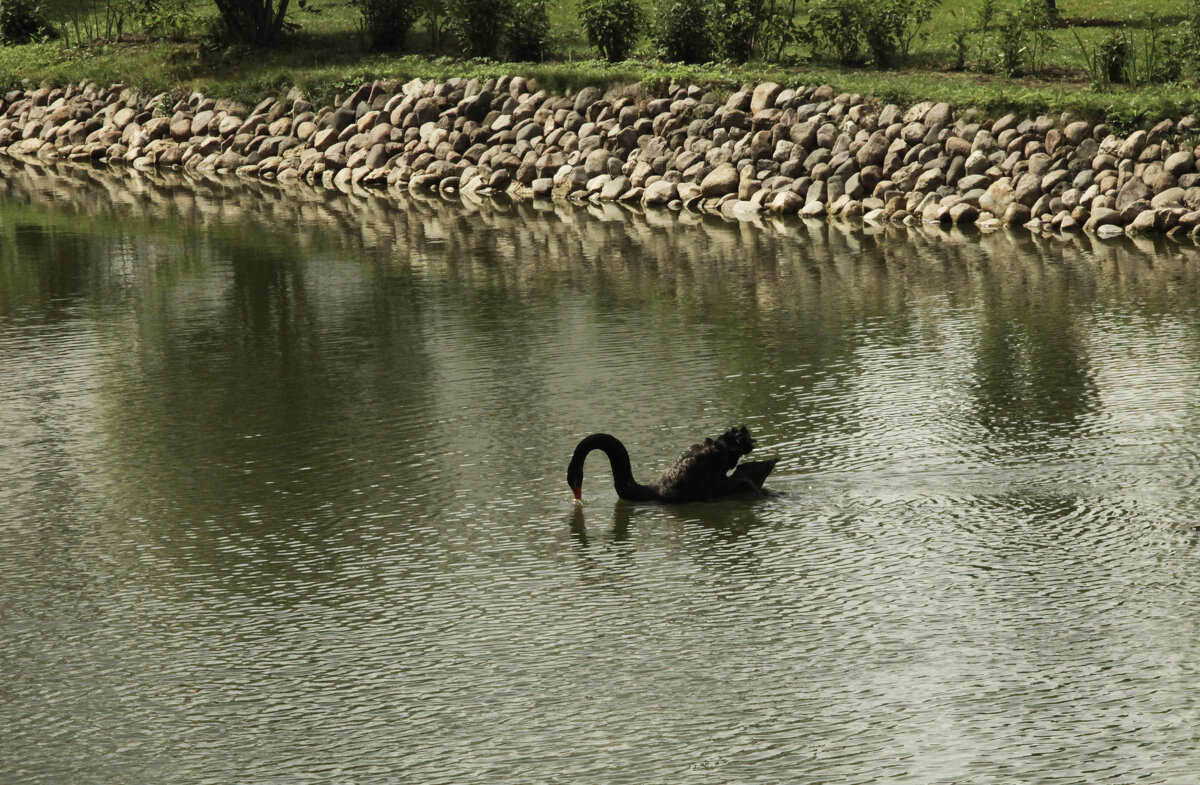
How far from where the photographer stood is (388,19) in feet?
97.5

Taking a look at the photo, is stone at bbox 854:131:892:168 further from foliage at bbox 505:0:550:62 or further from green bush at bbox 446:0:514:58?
green bush at bbox 446:0:514:58

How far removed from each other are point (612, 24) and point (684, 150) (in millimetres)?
4489

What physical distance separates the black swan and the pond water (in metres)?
0.18

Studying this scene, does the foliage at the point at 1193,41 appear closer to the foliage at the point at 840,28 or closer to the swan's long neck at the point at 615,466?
the foliage at the point at 840,28

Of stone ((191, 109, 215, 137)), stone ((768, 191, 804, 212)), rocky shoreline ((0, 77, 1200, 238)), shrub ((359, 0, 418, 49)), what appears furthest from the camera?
shrub ((359, 0, 418, 49))

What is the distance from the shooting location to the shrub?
29.5 m

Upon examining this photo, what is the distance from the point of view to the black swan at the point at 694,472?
8.86 meters

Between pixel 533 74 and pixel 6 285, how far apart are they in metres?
10.9

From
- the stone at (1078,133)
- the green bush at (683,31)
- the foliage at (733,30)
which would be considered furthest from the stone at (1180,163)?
the green bush at (683,31)

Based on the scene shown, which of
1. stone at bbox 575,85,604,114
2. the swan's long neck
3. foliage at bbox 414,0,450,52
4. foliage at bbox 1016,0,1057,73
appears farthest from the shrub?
the swan's long neck

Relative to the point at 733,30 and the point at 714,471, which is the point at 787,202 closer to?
the point at 733,30

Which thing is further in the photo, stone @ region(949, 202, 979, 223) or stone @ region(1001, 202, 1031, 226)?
stone @ region(949, 202, 979, 223)

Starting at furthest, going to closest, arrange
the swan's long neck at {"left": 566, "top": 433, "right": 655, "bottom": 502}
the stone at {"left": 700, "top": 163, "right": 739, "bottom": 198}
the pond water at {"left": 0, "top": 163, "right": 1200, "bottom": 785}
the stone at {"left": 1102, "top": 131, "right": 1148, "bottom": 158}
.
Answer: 1. the stone at {"left": 700, "top": 163, "right": 739, "bottom": 198}
2. the stone at {"left": 1102, "top": 131, "right": 1148, "bottom": 158}
3. the swan's long neck at {"left": 566, "top": 433, "right": 655, "bottom": 502}
4. the pond water at {"left": 0, "top": 163, "right": 1200, "bottom": 785}

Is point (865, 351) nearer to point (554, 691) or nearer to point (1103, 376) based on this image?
point (1103, 376)
